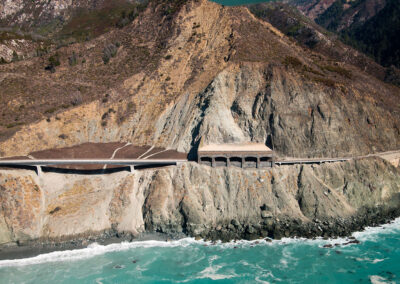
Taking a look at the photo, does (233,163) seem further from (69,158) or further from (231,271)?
(69,158)

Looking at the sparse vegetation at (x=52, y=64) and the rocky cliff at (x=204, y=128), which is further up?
the sparse vegetation at (x=52, y=64)

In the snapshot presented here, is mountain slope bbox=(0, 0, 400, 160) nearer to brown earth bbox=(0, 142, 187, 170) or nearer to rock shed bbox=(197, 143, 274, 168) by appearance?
brown earth bbox=(0, 142, 187, 170)

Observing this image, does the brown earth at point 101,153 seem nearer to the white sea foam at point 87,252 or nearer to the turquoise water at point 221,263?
the white sea foam at point 87,252

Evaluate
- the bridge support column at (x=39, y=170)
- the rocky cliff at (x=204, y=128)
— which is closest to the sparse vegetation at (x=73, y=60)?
the rocky cliff at (x=204, y=128)

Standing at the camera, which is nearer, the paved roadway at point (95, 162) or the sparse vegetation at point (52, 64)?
the paved roadway at point (95, 162)

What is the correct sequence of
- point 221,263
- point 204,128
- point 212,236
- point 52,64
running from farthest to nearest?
1. point 52,64
2. point 204,128
3. point 212,236
4. point 221,263

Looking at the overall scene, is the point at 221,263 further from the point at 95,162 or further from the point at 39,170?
the point at 39,170

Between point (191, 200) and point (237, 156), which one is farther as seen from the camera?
point (237, 156)

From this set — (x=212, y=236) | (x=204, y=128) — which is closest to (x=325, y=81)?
(x=204, y=128)
